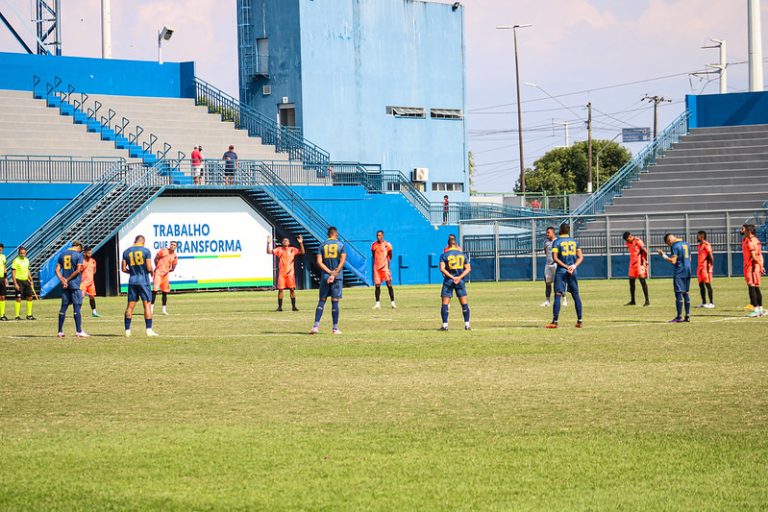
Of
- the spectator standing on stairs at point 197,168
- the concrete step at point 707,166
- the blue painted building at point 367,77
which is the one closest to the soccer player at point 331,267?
the spectator standing on stairs at point 197,168

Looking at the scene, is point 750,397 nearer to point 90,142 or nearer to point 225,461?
point 225,461

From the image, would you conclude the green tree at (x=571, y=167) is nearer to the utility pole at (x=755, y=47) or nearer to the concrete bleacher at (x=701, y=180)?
the utility pole at (x=755, y=47)

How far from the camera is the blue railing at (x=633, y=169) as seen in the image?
5766 centimetres

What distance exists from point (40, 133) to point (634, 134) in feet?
262

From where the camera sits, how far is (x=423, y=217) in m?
57.2

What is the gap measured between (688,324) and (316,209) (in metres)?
31.4

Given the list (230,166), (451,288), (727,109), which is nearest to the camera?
(451,288)

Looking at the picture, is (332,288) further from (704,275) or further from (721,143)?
(721,143)

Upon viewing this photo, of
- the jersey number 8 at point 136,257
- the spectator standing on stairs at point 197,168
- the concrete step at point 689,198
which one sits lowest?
the jersey number 8 at point 136,257

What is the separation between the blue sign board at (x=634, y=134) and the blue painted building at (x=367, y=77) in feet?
175

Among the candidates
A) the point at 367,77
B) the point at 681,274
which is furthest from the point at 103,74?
the point at 681,274

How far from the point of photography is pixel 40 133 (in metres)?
50.6

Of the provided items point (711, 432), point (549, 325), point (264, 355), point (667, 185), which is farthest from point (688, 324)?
point (667, 185)

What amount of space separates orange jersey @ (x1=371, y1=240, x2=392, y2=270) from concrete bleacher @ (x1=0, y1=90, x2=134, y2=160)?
61.8 feet
